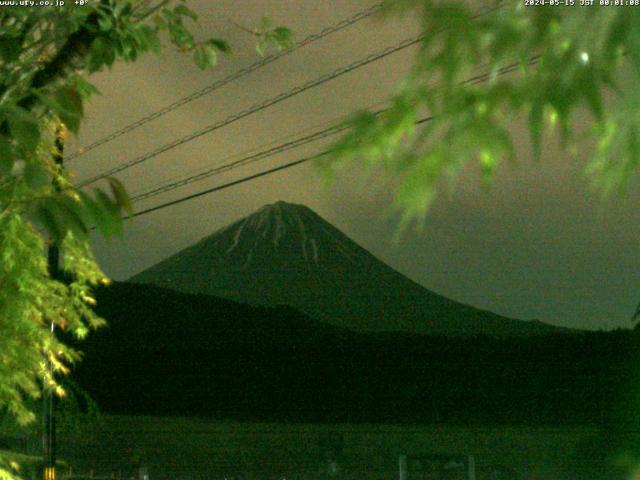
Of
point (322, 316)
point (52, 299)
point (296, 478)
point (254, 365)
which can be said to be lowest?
point (296, 478)

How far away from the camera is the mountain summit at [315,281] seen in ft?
230

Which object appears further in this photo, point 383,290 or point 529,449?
point 383,290

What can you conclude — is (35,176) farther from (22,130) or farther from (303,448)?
(303,448)

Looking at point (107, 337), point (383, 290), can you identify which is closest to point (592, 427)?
point (107, 337)

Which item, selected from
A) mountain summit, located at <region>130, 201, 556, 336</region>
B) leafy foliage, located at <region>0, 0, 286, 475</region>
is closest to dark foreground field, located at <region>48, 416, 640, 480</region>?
leafy foliage, located at <region>0, 0, 286, 475</region>

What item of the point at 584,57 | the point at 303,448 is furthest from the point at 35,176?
the point at 303,448

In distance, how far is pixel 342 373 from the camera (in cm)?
2634

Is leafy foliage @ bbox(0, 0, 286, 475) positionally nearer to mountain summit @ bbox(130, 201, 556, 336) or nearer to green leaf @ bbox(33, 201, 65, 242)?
green leaf @ bbox(33, 201, 65, 242)

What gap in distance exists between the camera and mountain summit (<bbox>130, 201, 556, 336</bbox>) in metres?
70.2

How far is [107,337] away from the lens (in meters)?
31.6

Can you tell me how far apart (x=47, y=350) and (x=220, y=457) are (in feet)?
74.8

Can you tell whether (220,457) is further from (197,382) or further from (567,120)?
(567,120)

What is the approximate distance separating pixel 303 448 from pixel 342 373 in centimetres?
288

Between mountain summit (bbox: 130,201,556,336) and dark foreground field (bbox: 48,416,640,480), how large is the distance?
116 feet
